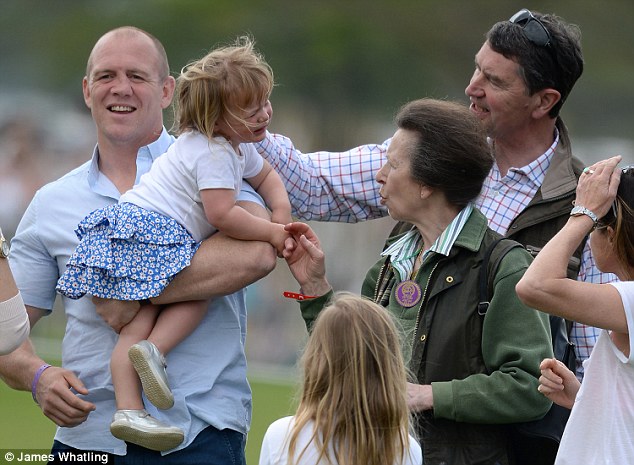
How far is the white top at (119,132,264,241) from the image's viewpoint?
10.9 ft

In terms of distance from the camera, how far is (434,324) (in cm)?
316

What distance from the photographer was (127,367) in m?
3.31

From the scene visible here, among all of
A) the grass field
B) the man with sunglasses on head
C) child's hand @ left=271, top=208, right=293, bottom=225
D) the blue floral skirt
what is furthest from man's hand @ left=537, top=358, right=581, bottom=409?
the grass field

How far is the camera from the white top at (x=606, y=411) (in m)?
2.78

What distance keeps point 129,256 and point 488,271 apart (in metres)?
1.11

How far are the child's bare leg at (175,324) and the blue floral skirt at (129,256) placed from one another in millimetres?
102

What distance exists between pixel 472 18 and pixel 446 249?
51.7ft

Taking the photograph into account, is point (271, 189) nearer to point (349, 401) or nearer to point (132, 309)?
point (132, 309)

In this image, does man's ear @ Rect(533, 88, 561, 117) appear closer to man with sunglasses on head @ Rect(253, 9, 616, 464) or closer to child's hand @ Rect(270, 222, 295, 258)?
man with sunglasses on head @ Rect(253, 9, 616, 464)

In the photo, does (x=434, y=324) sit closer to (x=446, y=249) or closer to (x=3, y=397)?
(x=446, y=249)

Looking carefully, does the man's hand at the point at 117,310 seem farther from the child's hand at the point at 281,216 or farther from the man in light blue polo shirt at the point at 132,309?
the child's hand at the point at 281,216

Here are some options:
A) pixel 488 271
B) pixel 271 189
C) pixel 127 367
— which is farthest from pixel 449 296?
pixel 127 367

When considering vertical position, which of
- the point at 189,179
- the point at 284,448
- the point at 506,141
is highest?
the point at 506,141

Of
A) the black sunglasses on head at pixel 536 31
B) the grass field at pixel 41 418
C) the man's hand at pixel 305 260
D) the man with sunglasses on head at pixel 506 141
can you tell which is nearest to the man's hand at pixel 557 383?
the man's hand at pixel 305 260
